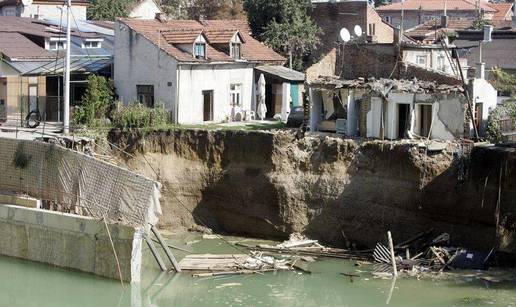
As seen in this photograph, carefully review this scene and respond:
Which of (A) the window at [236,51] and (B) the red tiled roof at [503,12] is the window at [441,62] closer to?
(A) the window at [236,51]

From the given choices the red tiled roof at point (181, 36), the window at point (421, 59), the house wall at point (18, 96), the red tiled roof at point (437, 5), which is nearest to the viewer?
the window at point (421, 59)

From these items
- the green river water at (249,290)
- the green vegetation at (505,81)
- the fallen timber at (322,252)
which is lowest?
the green river water at (249,290)

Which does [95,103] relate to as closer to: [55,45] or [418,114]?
[55,45]

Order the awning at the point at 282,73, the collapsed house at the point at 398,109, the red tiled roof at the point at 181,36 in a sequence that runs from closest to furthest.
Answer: the collapsed house at the point at 398,109
the red tiled roof at the point at 181,36
the awning at the point at 282,73

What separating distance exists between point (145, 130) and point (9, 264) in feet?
30.7

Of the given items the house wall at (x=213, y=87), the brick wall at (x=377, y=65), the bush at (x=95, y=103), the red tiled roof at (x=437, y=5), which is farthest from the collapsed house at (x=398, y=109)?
the red tiled roof at (x=437, y=5)

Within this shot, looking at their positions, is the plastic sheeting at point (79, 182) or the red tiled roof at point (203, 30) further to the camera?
the red tiled roof at point (203, 30)

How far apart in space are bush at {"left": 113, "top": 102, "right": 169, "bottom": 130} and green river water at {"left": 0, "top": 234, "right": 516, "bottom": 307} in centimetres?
998

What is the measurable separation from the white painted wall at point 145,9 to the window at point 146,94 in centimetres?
2305

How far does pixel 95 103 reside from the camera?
149 ft

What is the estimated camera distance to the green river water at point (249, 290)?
3159cm

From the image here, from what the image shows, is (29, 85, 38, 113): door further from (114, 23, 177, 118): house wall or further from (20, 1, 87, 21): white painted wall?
(20, 1, 87, 21): white painted wall

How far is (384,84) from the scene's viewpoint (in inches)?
1597

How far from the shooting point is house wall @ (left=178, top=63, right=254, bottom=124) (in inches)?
1816
